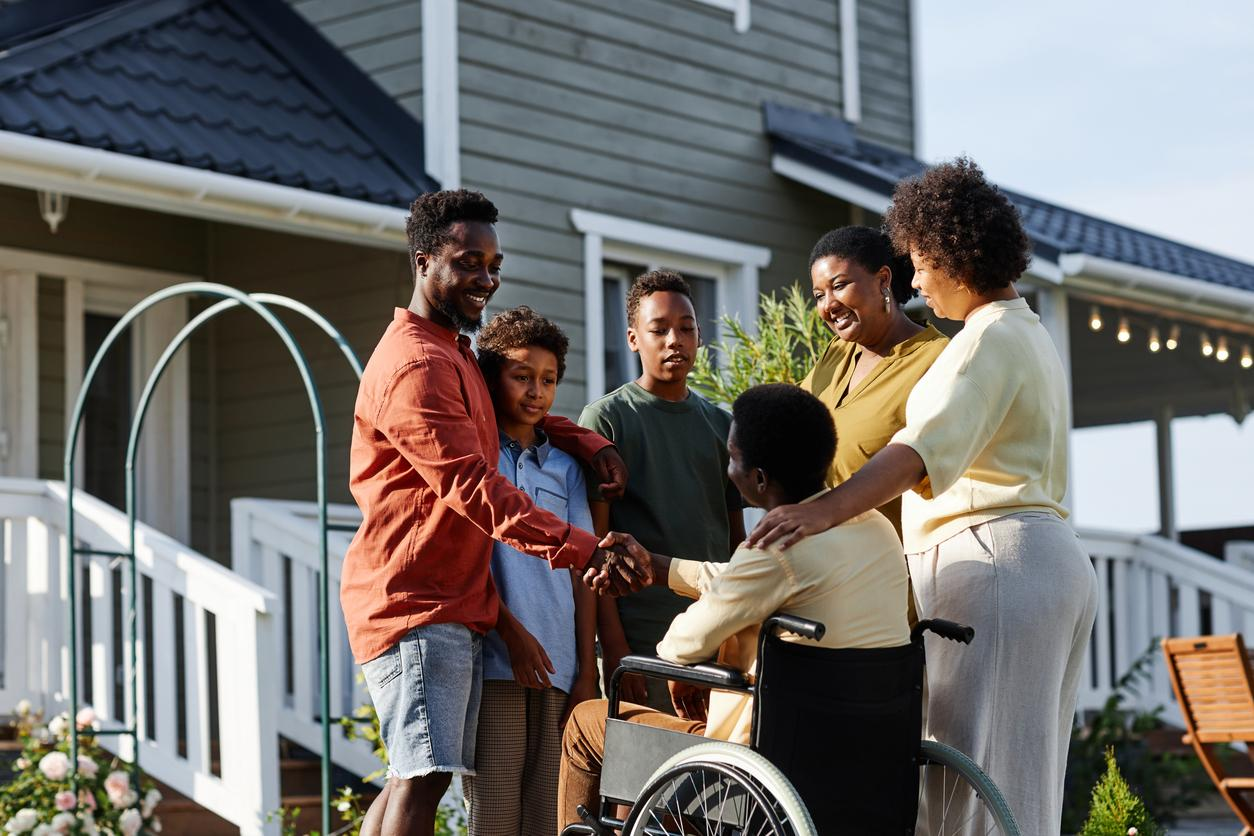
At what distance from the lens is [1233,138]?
26.9 meters

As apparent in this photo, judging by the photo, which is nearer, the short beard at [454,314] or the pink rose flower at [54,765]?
the short beard at [454,314]

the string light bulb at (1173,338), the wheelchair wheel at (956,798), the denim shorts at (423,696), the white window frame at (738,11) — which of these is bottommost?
the wheelchair wheel at (956,798)

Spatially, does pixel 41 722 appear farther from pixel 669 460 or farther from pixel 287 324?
pixel 669 460

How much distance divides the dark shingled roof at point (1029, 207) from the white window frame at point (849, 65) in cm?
14

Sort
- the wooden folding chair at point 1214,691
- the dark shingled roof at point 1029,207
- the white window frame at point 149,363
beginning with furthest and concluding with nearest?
the dark shingled roof at point 1029,207
the white window frame at point 149,363
the wooden folding chair at point 1214,691

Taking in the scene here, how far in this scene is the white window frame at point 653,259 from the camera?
9023 millimetres

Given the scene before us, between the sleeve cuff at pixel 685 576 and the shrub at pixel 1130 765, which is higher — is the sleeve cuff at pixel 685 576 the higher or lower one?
the higher one

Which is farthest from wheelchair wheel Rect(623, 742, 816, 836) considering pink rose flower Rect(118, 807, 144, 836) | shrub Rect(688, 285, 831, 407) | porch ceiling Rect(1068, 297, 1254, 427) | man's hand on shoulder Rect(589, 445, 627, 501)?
porch ceiling Rect(1068, 297, 1254, 427)

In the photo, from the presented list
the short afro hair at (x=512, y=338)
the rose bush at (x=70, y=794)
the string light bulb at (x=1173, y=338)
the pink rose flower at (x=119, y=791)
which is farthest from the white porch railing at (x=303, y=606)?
the string light bulb at (x=1173, y=338)

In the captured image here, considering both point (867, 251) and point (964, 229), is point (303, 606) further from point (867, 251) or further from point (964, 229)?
point (964, 229)

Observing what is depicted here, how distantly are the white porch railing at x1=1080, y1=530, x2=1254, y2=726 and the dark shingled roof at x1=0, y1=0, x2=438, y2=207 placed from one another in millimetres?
4419

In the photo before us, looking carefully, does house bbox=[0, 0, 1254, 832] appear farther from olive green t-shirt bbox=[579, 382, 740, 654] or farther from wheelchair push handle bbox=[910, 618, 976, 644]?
wheelchair push handle bbox=[910, 618, 976, 644]

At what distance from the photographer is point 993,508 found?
11.5 feet

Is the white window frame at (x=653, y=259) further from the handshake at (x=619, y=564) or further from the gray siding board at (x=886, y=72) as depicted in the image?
the handshake at (x=619, y=564)
